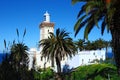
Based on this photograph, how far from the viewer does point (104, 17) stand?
2538 cm

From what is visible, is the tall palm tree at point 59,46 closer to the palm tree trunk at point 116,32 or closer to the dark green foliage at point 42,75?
the dark green foliage at point 42,75

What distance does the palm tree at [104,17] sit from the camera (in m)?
23.0

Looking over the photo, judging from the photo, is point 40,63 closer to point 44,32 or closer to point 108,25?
point 44,32

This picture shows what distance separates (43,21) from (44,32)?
2695 mm

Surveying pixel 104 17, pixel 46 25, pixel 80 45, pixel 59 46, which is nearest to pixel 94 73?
pixel 59 46

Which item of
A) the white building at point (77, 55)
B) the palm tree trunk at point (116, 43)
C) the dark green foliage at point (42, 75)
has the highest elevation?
the white building at point (77, 55)

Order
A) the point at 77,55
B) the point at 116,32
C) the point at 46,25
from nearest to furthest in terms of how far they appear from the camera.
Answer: the point at 116,32 < the point at 77,55 < the point at 46,25

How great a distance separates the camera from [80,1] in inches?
1001

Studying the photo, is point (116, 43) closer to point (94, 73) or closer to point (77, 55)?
point (94, 73)

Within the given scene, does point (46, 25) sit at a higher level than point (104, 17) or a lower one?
higher

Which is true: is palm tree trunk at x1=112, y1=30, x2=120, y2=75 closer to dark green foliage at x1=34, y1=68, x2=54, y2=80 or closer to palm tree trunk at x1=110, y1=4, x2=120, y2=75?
palm tree trunk at x1=110, y1=4, x2=120, y2=75

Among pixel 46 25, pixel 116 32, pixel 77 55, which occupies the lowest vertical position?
pixel 116 32

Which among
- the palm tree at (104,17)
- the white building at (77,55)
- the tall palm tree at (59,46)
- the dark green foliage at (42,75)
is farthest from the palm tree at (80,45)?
the palm tree at (104,17)

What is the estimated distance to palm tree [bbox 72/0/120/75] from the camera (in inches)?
904
